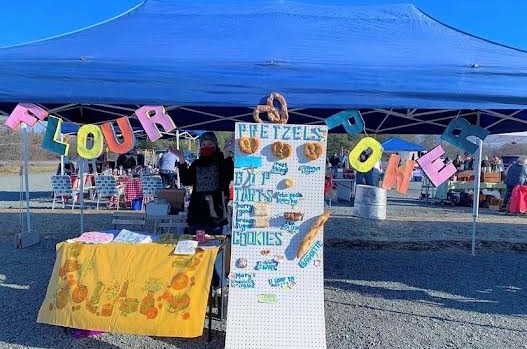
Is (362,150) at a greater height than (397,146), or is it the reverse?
(397,146)

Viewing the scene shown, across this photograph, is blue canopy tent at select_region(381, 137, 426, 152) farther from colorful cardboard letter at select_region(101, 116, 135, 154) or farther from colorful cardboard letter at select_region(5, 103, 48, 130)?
colorful cardboard letter at select_region(5, 103, 48, 130)

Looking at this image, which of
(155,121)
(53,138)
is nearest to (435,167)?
(155,121)

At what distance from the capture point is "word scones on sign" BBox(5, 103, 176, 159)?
3543mm

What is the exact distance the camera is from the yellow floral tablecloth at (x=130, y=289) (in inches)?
122

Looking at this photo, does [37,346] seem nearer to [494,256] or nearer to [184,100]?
[184,100]

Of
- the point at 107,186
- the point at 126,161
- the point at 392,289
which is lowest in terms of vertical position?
the point at 392,289

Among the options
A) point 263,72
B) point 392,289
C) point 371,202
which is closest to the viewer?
point 263,72

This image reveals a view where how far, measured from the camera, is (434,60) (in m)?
3.60

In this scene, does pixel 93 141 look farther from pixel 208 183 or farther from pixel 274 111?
pixel 274 111

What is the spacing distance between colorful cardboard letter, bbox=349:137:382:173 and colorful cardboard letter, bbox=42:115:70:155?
2.38 m

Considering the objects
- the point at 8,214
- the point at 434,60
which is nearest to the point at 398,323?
the point at 434,60

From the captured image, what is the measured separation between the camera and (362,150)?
351 centimetres

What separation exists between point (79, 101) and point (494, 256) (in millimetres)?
6207

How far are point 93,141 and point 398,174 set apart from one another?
2600 mm
